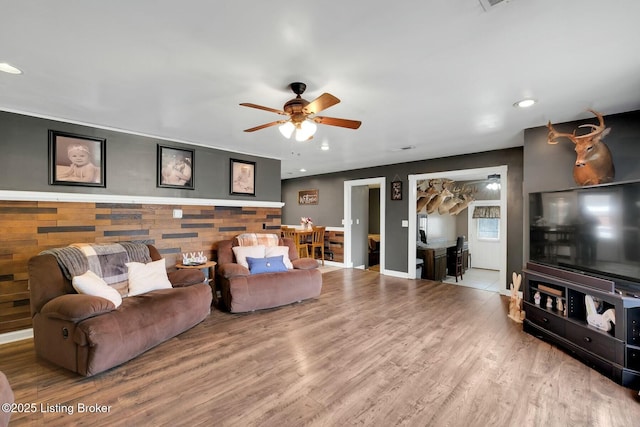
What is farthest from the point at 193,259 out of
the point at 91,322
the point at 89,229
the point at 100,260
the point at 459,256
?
the point at 459,256

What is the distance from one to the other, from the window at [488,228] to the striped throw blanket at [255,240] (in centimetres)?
611

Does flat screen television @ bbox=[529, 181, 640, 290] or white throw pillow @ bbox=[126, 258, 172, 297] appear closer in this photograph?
flat screen television @ bbox=[529, 181, 640, 290]

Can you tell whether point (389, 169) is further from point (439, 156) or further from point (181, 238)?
point (181, 238)

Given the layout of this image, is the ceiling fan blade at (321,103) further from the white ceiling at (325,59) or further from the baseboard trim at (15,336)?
the baseboard trim at (15,336)

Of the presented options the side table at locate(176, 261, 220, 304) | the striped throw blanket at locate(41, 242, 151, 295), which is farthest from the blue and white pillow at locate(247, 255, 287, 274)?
the striped throw blanket at locate(41, 242, 151, 295)

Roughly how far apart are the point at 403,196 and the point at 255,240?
3.17 metres

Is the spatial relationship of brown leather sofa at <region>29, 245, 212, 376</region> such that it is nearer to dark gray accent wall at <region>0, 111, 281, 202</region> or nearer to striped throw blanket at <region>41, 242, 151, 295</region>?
striped throw blanket at <region>41, 242, 151, 295</region>

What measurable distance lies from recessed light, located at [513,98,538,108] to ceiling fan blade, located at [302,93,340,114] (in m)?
1.91

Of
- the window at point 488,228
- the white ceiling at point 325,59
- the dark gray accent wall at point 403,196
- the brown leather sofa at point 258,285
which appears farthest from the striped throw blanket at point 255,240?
the window at point 488,228

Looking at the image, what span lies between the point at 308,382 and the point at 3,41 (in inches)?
119

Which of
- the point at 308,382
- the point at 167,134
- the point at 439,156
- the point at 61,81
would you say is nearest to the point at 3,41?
the point at 61,81

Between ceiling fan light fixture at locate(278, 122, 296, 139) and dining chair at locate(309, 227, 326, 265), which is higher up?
ceiling fan light fixture at locate(278, 122, 296, 139)

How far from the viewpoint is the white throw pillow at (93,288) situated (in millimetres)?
2445

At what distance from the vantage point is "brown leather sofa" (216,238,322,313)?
11.6 ft
